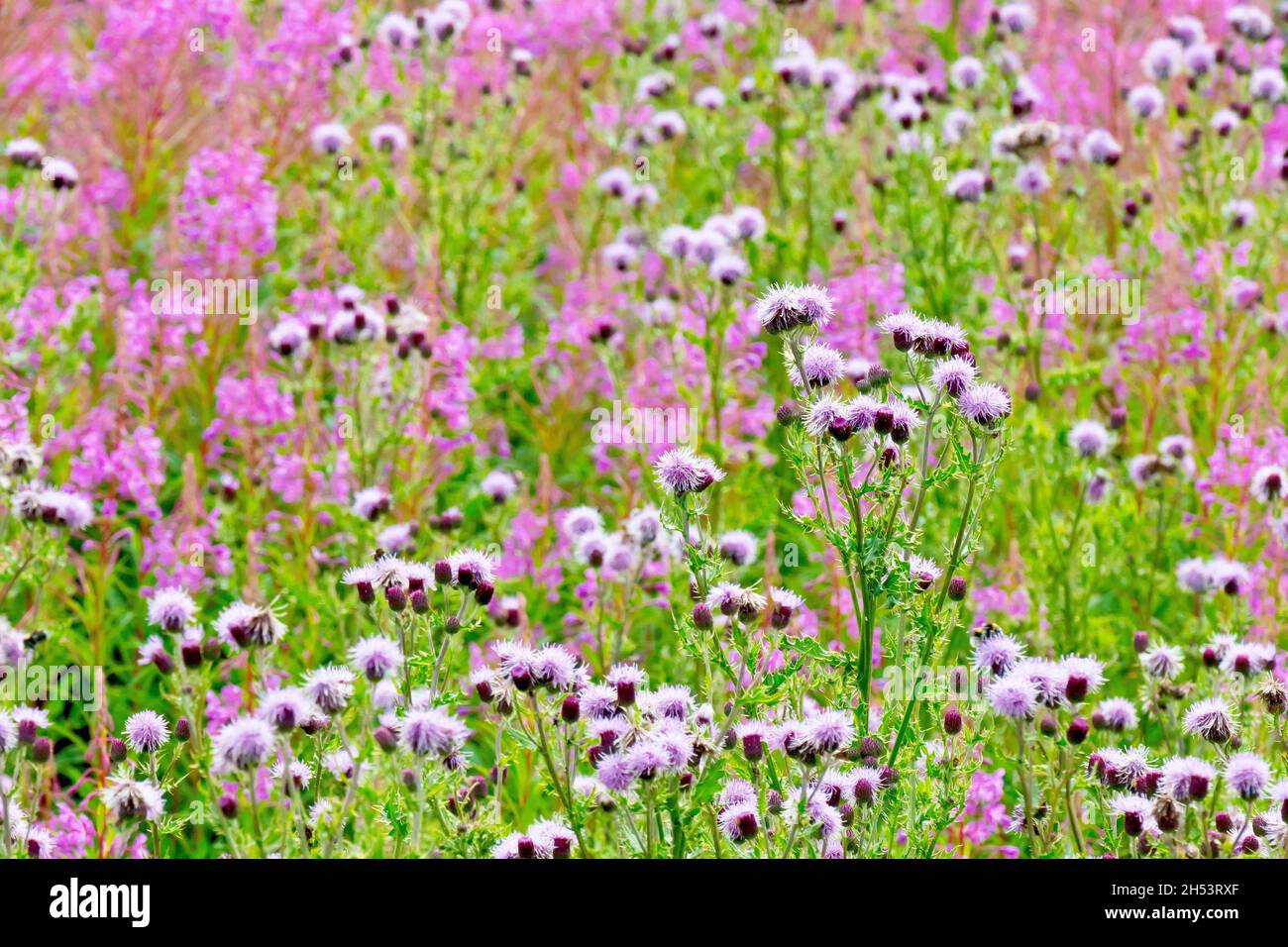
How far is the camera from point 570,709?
2961 millimetres

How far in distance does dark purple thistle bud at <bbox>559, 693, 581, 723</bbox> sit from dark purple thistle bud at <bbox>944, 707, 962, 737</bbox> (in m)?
0.74

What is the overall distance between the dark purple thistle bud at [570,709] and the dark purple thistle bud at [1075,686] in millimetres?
959

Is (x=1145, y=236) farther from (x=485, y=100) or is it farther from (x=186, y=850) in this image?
(x=186, y=850)

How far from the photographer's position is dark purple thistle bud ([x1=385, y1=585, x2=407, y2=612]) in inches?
124

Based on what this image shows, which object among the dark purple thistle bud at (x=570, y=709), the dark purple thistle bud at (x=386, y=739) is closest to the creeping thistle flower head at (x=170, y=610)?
the dark purple thistle bud at (x=386, y=739)

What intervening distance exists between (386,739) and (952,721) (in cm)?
112

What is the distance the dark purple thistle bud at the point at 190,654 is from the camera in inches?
132

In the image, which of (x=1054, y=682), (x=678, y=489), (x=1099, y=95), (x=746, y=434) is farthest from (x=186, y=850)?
(x=1099, y=95)

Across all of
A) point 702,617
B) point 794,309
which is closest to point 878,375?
point 794,309

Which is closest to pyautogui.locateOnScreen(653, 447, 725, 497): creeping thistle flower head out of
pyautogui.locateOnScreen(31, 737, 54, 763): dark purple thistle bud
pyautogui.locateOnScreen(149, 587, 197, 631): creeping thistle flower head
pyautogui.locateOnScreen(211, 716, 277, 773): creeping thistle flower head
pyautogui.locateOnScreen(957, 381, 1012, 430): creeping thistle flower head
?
pyautogui.locateOnScreen(957, 381, 1012, 430): creeping thistle flower head

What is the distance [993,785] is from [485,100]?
4.04 meters

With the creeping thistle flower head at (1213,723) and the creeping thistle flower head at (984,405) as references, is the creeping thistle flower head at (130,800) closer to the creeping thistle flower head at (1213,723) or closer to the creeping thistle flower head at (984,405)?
the creeping thistle flower head at (984,405)

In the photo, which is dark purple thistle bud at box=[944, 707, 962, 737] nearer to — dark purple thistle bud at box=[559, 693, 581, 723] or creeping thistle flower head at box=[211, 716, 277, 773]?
dark purple thistle bud at box=[559, 693, 581, 723]

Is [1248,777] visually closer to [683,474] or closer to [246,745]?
[683,474]
